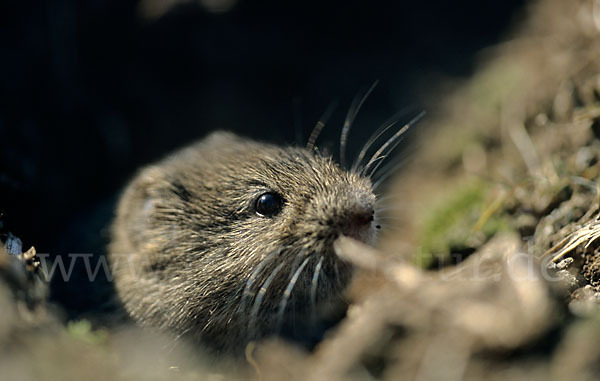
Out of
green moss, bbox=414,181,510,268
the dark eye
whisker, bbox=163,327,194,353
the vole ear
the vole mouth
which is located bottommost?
green moss, bbox=414,181,510,268

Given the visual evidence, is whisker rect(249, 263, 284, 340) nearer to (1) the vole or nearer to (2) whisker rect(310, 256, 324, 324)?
(1) the vole

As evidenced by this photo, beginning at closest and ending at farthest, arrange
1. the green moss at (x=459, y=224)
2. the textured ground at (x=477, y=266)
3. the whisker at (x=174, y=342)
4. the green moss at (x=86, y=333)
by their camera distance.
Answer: the textured ground at (x=477, y=266) → the green moss at (x=86, y=333) → the whisker at (x=174, y=342) → the green moss at (x=459, y=224)

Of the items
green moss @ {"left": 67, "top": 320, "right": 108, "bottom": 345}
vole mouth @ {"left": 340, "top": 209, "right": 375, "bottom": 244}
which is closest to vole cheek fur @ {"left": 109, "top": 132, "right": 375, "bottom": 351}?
vole mouth @ {"left": 340, "top": 209, "right": 375, "bottom": 244}

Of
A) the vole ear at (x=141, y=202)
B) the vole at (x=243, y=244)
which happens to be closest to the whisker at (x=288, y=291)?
the vole at (x=243, y=244)

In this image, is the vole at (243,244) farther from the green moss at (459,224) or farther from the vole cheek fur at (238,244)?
the green moss at (459,224)

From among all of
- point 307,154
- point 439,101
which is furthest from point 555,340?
point 439,101

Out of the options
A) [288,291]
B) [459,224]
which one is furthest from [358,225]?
[459,224]
